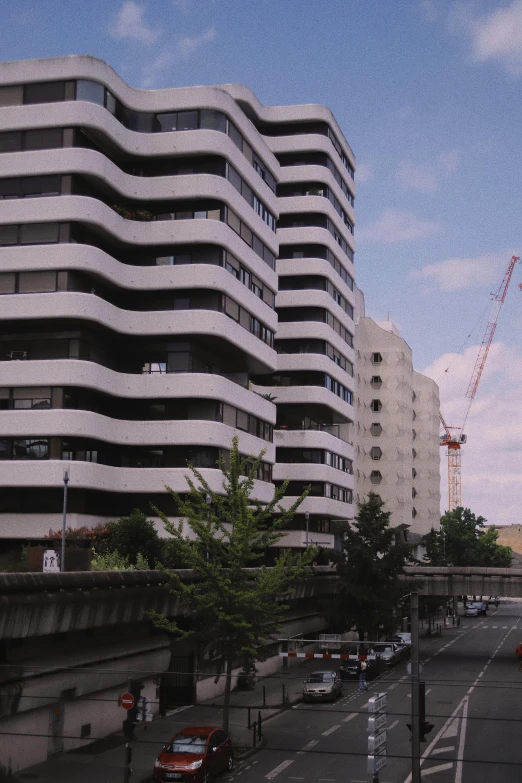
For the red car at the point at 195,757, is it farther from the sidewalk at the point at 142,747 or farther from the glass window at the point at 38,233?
the glass window at the point at 38,233

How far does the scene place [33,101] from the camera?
55.9 metres

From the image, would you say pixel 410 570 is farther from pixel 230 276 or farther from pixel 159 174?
pixel 159 174

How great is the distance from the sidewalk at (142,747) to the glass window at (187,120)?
34520 mm

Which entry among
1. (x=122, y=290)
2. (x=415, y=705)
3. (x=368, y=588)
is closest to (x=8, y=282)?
(x=122, y=290)

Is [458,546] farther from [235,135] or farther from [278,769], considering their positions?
[278,769]

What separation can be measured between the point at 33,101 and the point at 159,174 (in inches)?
357

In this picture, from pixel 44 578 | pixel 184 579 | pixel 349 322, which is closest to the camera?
pixel 44 578

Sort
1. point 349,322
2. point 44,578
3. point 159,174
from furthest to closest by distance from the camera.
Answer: point 349,322
point 159,174
point 44,578

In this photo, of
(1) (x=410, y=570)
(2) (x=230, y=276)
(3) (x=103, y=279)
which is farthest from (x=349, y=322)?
(3) (x=103, y=279)

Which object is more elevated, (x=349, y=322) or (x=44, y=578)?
(x=349, y=322)

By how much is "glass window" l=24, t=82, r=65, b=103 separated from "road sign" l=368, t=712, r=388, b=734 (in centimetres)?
4131

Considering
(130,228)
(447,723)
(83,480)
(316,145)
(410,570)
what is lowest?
(447,723)

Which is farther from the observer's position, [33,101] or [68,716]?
[33,101]

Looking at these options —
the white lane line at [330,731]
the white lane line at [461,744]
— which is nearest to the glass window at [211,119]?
the white lane line at [330,731]
